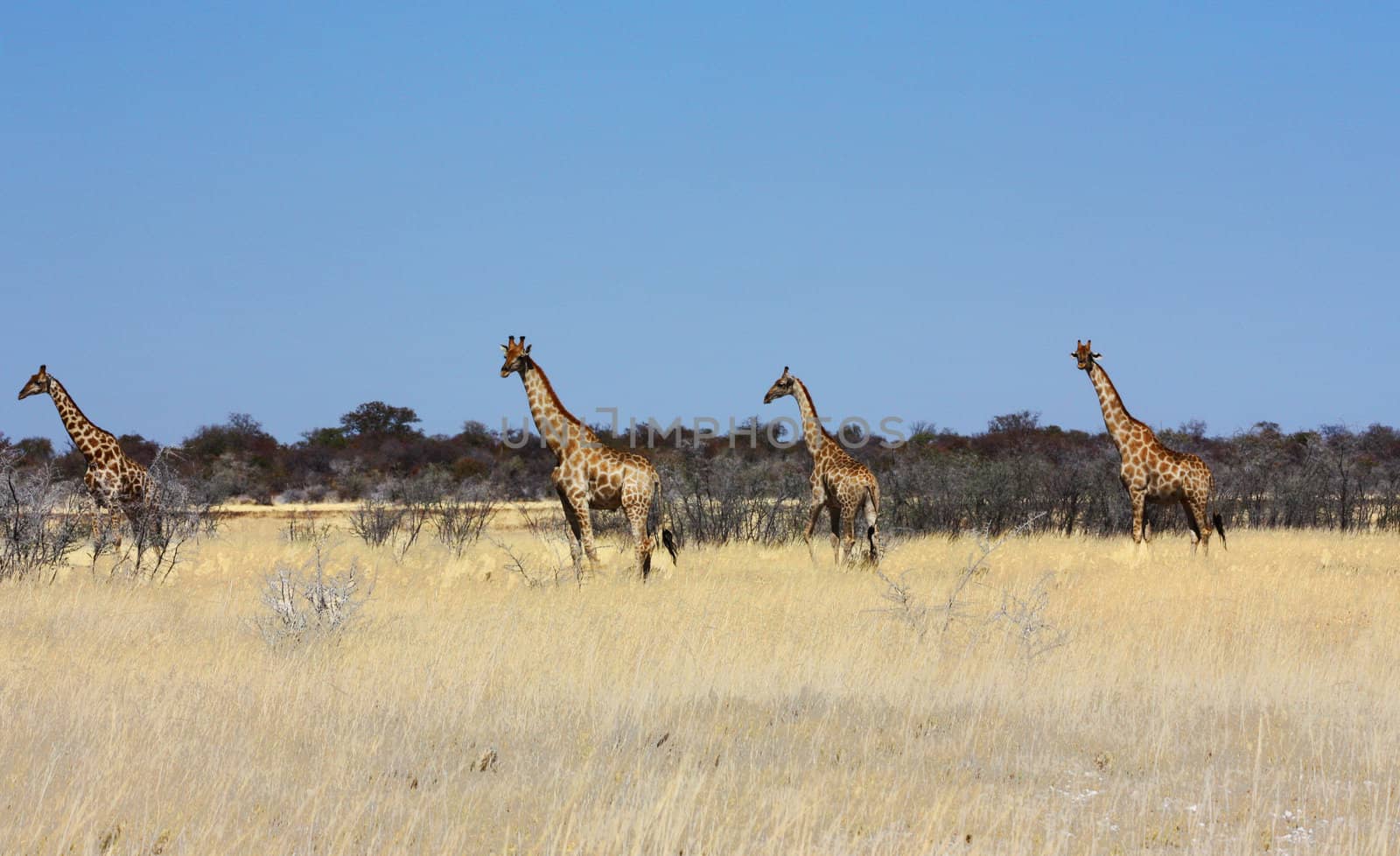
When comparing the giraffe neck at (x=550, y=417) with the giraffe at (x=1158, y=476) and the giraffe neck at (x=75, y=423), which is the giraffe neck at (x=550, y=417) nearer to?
the giraffe neck at (x=75, y=423)

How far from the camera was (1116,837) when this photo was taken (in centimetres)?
511

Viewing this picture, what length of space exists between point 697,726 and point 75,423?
1232 centimetres

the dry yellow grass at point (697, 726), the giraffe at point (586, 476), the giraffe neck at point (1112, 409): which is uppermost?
the giraffe neck at point (1112, 409)

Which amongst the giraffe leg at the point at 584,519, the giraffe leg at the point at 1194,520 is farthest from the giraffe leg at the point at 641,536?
the giraffe leg at the point at 1194,520

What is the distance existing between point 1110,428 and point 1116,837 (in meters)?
12.4

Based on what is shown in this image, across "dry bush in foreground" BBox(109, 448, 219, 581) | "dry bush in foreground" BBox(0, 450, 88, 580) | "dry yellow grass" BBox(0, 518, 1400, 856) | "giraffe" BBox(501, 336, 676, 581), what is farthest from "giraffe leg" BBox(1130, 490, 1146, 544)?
"dry bush in foreground" BBox(0, 450, 88, 580)

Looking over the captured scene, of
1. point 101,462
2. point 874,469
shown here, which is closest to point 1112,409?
point 101,462

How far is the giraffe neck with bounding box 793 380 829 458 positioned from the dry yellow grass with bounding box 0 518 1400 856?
4.03 metres

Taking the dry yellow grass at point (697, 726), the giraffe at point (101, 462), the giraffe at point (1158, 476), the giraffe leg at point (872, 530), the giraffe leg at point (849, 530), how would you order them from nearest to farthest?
the dry yellow grass at point (697, 726) < the giraffe leg at point (872, 530) < the giraffe leg at point (849, 530) < the giraffe at point (101, 462) < the giraffe at point (1158, 476)

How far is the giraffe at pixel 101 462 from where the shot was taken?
15312 mm

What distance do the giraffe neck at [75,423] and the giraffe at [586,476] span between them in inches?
229

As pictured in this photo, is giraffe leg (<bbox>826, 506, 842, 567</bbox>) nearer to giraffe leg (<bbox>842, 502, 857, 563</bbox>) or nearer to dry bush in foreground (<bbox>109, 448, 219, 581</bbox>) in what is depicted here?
giraffe leg (<bbox>842, 502, 857, 563</bbox>)

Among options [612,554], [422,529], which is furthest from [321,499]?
[612,554]

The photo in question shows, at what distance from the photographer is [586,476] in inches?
523
